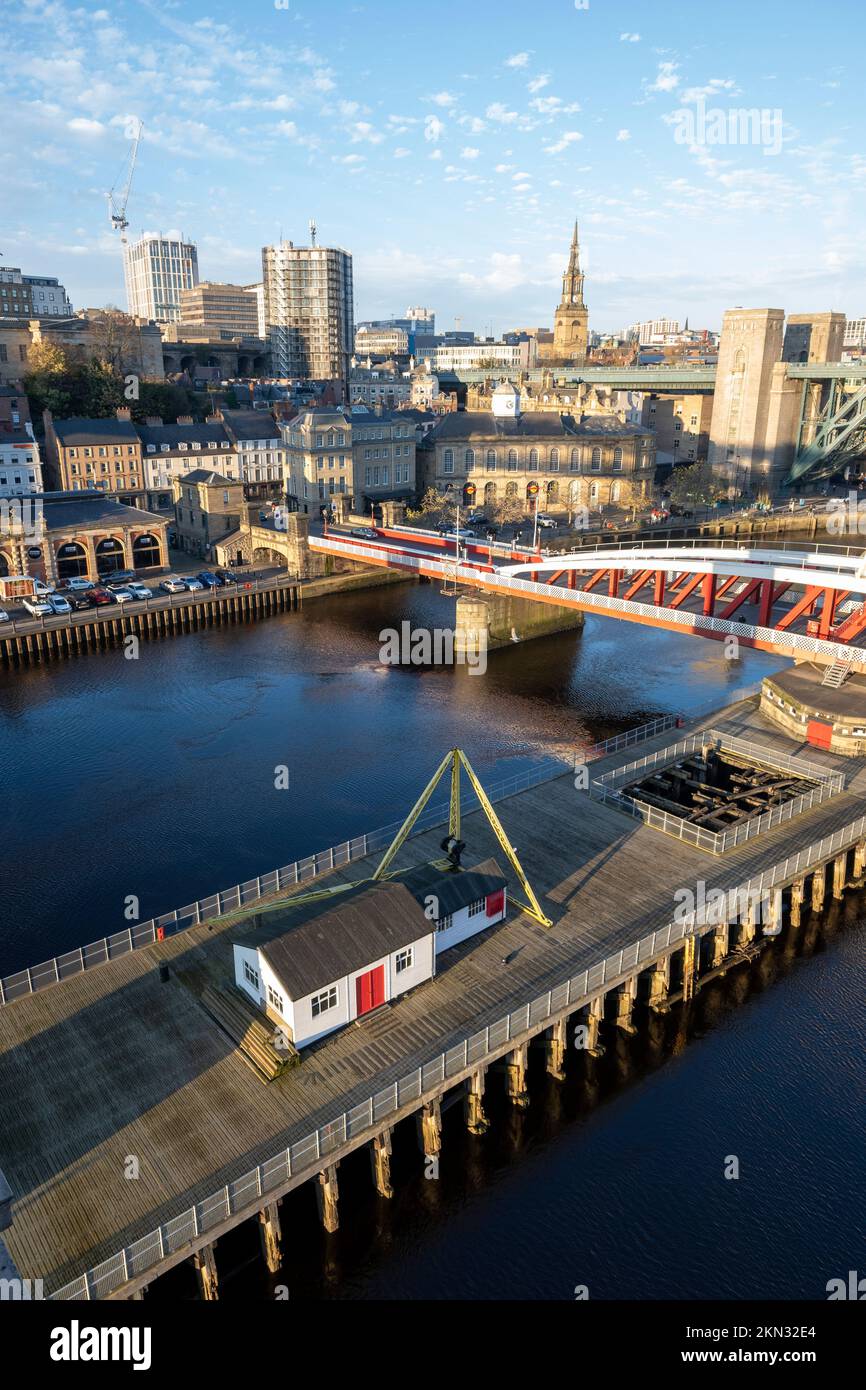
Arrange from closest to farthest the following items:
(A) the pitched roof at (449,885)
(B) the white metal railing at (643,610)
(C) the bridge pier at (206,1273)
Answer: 1. (C) the bridge pier at (206,1273)
2. (A) the pitched roof at (449,885)
3. (B) the white metal railing at (643,610)

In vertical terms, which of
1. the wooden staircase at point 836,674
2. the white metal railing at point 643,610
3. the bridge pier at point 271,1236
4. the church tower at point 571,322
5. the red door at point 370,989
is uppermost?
the church tower at point 571,322

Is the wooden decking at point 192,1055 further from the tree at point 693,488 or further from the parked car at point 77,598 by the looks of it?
the tree at point 693,488

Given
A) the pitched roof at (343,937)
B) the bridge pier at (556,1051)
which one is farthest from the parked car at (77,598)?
the bridge pier at (556,1051)

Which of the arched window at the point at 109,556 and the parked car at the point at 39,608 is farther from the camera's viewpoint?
the arched window at the point at 109,556

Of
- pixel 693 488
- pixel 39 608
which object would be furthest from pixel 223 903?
pixel 693 488

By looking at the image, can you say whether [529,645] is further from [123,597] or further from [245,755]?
[123,597]

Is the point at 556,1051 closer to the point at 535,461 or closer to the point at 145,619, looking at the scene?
the point at 145,619
